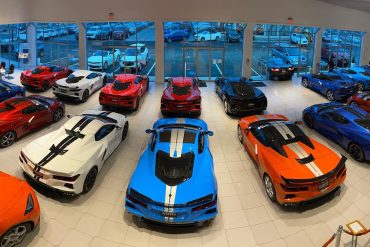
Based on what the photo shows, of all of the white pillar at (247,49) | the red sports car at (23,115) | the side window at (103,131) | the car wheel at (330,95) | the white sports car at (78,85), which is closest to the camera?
the side window at (103,131)

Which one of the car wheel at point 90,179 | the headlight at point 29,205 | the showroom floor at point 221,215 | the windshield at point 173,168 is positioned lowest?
the showroom floor at point 221,215

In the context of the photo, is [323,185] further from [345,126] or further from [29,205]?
[29,205]

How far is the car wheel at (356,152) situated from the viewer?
7.55 meters

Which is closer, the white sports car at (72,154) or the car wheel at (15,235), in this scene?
the car wheel at (15,235)

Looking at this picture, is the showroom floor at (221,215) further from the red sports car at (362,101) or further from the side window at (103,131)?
the red sports car at (362,101)

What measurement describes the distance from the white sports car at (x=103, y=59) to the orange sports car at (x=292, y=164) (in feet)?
42.0

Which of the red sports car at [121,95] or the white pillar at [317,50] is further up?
the white pillar at [317,50]

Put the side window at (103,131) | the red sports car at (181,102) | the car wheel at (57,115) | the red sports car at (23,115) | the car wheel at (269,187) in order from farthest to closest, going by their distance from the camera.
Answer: the red sports car at (181,102), the car wheel at (57,115), the red sports car at (23,115), the side window at (103,131), the car wheel at (269,187)

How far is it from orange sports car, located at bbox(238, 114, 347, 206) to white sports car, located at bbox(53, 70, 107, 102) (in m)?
7.46

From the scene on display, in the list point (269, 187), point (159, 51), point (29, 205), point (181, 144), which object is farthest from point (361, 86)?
point (29, 205)

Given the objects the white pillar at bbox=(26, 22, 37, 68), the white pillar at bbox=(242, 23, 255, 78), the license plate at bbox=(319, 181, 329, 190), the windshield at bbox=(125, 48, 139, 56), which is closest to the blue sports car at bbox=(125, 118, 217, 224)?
the license plate at bbox=(319, 181, 329, 190)

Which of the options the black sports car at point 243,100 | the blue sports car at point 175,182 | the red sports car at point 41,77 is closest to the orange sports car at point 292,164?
the blue sports car at point 175,182

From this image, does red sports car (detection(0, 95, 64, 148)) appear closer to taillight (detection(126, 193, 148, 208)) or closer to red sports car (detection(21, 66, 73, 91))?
red sports car (detection(21, 66, 73, 91))

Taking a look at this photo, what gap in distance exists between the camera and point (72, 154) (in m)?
6.10
